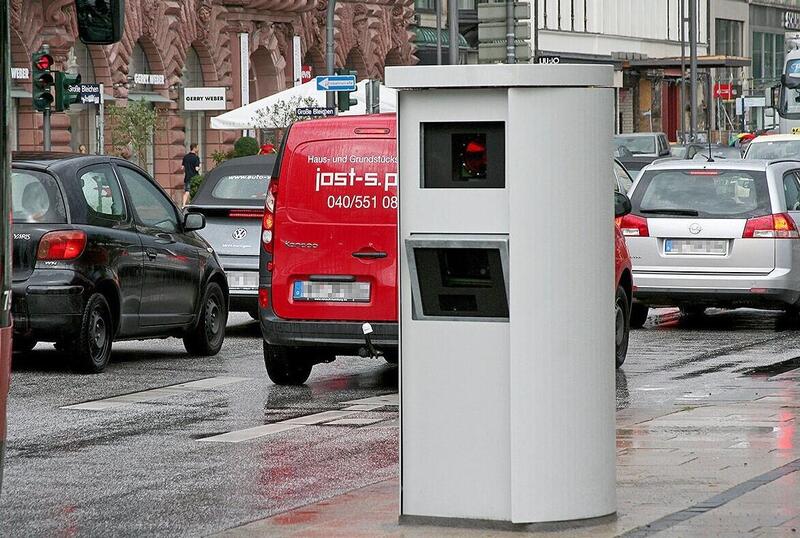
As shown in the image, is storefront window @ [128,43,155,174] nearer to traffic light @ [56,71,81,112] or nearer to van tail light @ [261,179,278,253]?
traffic light @ [56,71,81,112]

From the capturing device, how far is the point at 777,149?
3509cm

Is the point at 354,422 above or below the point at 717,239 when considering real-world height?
below

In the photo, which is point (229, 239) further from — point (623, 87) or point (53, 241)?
point (623, 87)

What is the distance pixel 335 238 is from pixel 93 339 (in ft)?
7.39

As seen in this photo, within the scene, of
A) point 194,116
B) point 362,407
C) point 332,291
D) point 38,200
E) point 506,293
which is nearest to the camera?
point 506,293

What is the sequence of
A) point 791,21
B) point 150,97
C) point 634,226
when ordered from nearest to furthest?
point 634,226 → point 150,97 → point 791,21

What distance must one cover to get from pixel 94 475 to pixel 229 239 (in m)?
9.27

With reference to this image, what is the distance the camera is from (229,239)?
1864 cm

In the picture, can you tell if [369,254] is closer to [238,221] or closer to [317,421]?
[317,421]

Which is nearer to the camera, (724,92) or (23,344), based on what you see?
(23,344)

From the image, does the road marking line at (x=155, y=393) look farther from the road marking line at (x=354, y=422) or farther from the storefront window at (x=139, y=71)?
the storefront window at (x=139, y=71)

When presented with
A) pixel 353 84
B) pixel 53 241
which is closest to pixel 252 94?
pixel 353 84

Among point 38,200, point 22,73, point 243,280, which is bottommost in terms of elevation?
point 243,280

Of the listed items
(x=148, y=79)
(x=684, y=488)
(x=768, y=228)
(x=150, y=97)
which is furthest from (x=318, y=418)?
(x=150, y=97)
